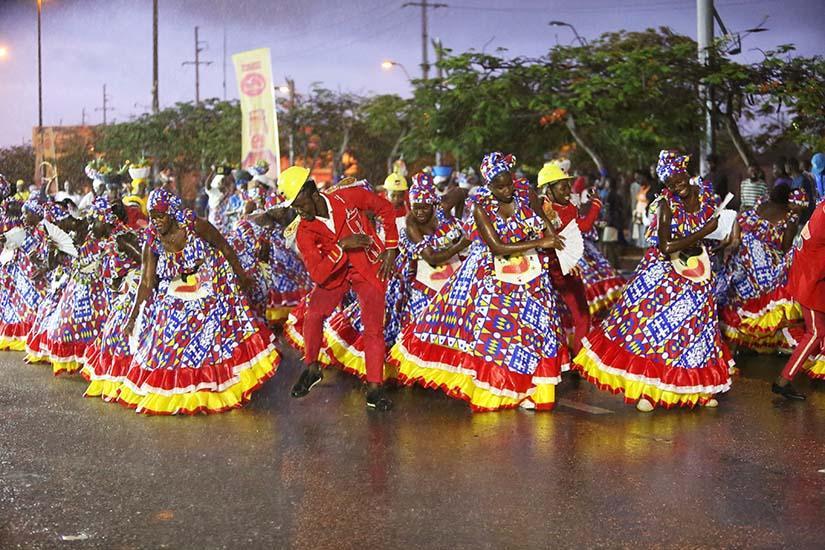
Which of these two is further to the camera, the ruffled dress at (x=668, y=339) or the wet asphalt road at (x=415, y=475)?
the ruffled dress at (x=668, y=339)

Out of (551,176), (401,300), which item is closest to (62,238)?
(401,300)

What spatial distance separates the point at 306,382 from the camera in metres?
8.70

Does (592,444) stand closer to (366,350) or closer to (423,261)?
(366,350)

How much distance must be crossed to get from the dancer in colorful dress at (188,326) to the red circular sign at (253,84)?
53.8 ft

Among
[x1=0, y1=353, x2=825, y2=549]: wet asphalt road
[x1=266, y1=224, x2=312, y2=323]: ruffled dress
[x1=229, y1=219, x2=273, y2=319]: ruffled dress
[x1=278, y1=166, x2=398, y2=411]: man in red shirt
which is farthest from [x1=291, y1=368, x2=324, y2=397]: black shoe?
[x1=266, y1=224, x2=312, y2=323]: ruffled dress

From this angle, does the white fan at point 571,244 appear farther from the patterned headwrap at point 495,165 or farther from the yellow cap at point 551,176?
the yellow cap at point 551,176

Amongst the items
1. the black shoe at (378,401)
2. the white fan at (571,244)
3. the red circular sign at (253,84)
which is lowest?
the black shoe at (378,401)

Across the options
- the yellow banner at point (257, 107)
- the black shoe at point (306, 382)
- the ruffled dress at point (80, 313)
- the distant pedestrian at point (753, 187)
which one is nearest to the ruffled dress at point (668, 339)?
the black shoe at point (306, 382)

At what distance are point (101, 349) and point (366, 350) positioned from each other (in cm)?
229

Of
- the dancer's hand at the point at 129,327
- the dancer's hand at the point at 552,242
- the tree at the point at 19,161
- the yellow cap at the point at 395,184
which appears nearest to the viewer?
the dancer's hand at the point at 552,242

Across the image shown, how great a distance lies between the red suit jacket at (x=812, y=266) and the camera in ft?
26.7

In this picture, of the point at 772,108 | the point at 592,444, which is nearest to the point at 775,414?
the point at 592,444

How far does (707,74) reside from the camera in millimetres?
19812

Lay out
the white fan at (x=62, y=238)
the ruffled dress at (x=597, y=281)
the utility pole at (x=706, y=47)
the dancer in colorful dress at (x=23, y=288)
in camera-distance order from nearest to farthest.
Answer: the white fan at (x=62, y=238) → the dancer in colorful dress at (x=23, y=288) → the ruffled dress at (x=597, y=281) → the utility pole at (x=706, y=47)
